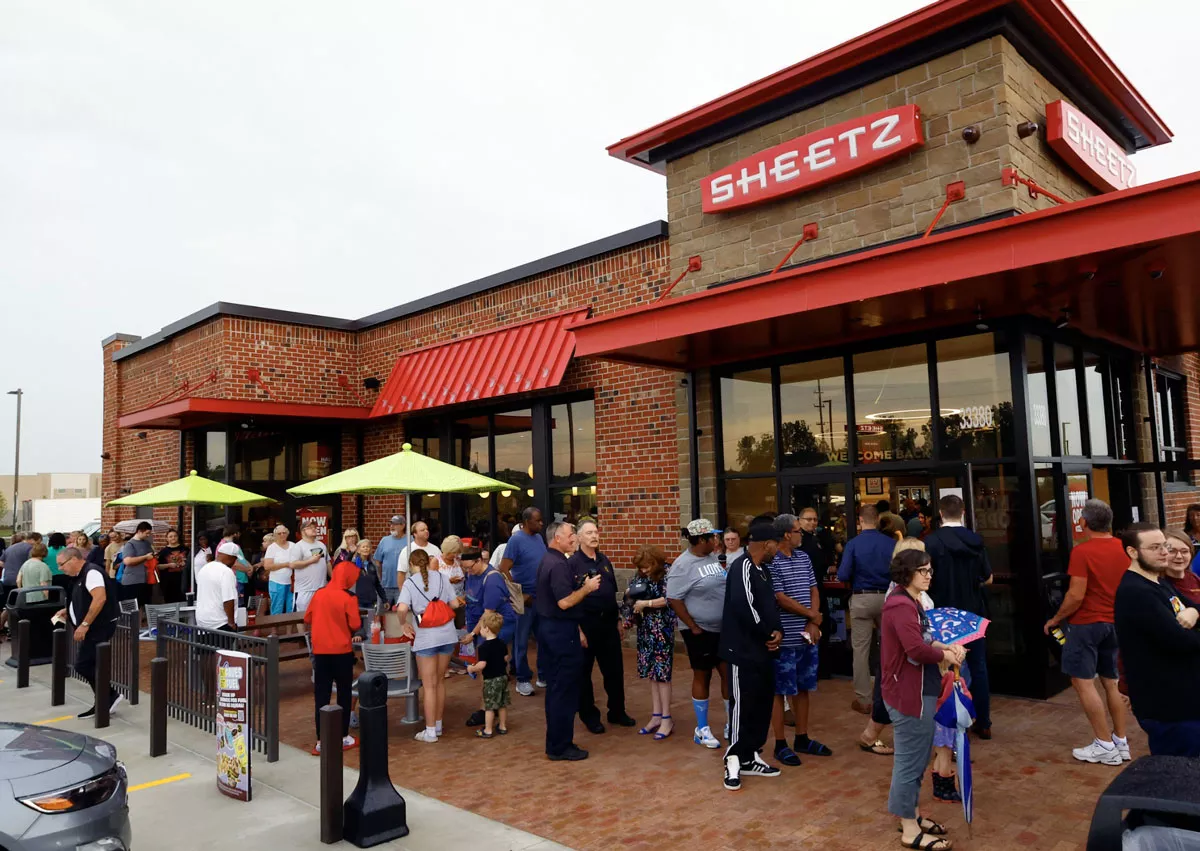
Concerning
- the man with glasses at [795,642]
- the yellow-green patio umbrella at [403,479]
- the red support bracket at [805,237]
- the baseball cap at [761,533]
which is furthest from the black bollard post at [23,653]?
the red support bracket at [805,237]

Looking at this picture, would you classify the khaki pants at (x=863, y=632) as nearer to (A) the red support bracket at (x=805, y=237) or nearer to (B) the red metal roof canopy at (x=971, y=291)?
(B) the red metal roof canopy at (x=971, y=291)

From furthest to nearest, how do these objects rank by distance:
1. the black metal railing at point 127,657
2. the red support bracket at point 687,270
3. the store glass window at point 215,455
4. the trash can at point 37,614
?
the store glass window at point 215,455, the trash can at point 37,614, the red support bracket at point 687,270, the black metal railing at point 127,657

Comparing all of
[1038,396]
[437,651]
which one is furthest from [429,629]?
[1038,396]

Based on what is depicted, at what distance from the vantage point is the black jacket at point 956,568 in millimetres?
6596

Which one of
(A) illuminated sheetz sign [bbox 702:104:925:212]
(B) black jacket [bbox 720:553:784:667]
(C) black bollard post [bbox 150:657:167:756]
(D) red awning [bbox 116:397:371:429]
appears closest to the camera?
(B) black jacket [bbox 720:553:784:667]

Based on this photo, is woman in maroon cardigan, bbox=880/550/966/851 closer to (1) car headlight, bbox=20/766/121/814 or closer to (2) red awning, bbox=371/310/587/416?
(1) car headlight, bbox=20/766/121/814

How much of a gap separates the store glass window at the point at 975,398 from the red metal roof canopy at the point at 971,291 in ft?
1.24

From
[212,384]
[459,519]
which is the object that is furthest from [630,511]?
[212,384]

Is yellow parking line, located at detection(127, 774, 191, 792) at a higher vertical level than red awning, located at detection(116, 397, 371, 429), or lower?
lower

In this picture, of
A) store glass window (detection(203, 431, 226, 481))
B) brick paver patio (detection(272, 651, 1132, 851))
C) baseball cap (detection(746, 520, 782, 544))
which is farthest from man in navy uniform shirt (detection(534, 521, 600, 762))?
store glass window (detection(203, 431, 226, 481))

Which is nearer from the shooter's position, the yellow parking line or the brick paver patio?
the brick paver patio

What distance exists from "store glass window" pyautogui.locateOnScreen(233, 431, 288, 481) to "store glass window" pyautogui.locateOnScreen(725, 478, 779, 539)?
33.2ft

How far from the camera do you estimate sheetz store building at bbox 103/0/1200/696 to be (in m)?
7.46

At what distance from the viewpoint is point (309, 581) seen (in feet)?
36.3
